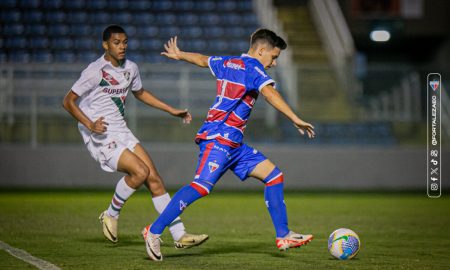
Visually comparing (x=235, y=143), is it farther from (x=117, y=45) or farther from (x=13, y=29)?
(x=13, y=29)

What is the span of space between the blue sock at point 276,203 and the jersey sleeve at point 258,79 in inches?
32.0

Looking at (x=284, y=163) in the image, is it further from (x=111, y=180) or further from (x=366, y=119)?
(x=111, y=180)

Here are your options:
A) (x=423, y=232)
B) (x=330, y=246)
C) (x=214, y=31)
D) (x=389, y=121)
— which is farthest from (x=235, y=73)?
Result: (x=214, y=31)

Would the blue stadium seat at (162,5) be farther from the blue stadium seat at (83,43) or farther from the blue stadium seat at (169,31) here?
the blue stadium seat at (83,43)

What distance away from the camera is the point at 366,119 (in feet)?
55.3

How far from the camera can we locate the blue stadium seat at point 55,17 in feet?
71.7

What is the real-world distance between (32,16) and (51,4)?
2.17 feet

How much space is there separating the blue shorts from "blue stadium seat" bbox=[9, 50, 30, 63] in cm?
1363

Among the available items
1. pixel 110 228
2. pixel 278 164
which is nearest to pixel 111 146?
pixel 110 228

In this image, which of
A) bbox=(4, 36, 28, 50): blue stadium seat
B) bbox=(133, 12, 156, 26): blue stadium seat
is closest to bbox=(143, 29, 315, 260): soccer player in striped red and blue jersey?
bbox=(4, 36, 28, 50): blue stadium seat

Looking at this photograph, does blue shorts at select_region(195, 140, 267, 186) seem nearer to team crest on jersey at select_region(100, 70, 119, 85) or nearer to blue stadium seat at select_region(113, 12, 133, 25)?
team crest on jersey at select_region(100, 70, 119, 85)

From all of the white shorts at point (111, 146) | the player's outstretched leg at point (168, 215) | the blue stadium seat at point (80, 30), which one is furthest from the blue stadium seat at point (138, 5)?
the player's outstretched leg at point (168, 215)

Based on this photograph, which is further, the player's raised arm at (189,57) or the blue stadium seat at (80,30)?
the blue stadium seat at (80,30)

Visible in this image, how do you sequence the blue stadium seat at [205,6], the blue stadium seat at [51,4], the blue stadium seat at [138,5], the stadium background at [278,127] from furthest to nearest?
the blue stadium seat at [205,6] → the blue stadium seat at [138,5] → the blue stadium seat at [51,4] → the stadium background at [278,127]
